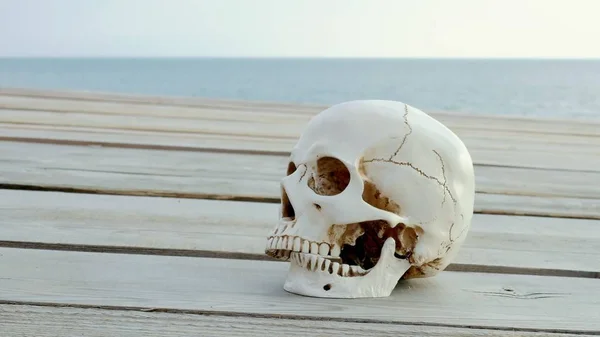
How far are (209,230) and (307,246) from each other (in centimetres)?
41

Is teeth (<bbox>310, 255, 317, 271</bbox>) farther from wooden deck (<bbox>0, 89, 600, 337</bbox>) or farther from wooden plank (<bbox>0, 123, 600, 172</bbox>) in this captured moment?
wooden plank (<bbox>0, 123, 600, 172</bbox>)

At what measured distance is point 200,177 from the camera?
2090 mm

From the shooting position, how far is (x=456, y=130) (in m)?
3.38

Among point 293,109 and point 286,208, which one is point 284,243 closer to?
point 286,208

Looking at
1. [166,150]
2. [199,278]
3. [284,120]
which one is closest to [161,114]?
[284,120]

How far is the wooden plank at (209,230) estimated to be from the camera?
137 centimetres

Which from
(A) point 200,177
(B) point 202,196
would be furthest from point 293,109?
(B) point 202,196

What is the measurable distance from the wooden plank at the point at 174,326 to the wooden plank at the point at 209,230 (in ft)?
1.15

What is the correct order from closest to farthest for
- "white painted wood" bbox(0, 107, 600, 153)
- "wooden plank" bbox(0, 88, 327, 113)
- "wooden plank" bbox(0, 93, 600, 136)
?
1. "white painted wood" bbox(0, 107, 600, 153)
2. "wooden plank" bbox(0, 93, 600, 136)
3. "wooden plank" bbox(0, 88, 327, 113)

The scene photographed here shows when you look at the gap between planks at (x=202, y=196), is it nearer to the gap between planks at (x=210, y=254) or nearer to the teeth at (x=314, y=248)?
the gap between planks at (x=210, y=254)

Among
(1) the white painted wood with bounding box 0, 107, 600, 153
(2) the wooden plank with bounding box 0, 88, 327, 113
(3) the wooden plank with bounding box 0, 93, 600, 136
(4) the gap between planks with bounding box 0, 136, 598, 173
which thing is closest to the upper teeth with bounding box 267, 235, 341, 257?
(4) the gap between planks with bounding box 0, 136, 598, 173

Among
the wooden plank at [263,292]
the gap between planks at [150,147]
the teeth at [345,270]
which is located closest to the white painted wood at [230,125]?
the gap between planks at [150,147]

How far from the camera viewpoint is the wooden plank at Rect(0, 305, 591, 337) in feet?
3.09

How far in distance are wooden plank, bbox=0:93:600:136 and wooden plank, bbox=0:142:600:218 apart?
3.76ft
